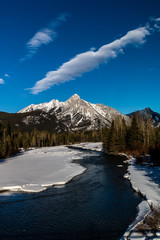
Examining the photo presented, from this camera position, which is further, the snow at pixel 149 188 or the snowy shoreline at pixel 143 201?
the snow at pixel 149 188

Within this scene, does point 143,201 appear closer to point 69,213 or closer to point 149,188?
point 149,188

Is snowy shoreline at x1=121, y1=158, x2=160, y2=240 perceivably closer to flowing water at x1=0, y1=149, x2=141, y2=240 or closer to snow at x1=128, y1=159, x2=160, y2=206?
snow at x1=128, y1=159, x2=160, y2=206

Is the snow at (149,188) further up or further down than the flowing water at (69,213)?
further up

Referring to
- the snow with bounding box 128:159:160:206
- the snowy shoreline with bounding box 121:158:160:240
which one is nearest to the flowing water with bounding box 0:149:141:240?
the snowy shoreline with bounding box 121:158:160:240

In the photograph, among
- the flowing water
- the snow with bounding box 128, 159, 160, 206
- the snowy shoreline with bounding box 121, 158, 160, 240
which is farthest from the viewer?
the snow with bounding box 128, 159, 160, 206

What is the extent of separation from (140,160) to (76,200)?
29.9 meters

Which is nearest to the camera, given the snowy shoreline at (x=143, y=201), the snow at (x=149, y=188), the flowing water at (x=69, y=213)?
the snowy shoreline at (x=143, y=201)

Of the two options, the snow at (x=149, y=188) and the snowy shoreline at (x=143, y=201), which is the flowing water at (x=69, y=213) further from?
the snow at (x=149, y=188)

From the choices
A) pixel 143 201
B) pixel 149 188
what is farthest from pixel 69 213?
pixel 149 188

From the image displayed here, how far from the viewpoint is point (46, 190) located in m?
23.8

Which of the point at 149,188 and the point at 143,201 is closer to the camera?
the point at 143,201

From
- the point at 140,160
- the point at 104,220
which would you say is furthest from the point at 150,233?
the point at 140,160

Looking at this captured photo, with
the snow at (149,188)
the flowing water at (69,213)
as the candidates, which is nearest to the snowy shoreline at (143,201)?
the snow at (149,188)

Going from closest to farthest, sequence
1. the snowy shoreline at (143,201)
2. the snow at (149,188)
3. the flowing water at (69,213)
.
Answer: the snowy shoreline at (143,201), the flowing water at (69,213), the snow at (149,188)
